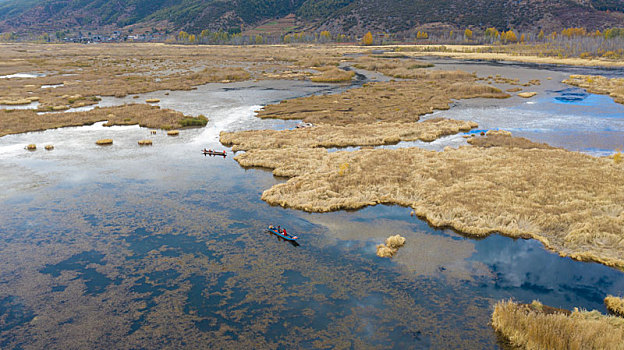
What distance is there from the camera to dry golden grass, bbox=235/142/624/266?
2067 cm

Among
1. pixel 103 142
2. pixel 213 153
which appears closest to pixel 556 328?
pixel 213 153

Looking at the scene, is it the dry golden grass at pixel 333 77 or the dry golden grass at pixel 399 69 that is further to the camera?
the dry golden grass at pixel 399 69

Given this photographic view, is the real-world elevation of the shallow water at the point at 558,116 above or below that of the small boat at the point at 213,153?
below

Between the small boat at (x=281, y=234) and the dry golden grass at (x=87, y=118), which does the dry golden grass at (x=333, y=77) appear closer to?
the dry golden grass at (x=87, y=118)

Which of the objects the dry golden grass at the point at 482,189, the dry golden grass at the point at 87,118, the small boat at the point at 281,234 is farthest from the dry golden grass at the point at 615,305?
the dry golden grass at the point at 87,118

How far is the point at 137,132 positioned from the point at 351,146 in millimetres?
24634

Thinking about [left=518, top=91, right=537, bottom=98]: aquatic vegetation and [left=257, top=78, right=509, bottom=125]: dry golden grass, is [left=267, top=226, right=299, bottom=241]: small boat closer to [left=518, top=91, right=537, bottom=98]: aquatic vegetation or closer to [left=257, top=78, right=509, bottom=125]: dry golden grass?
[left=257, top=78, right=509, bottom=125]: dry golden grass

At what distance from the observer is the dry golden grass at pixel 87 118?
152 feet

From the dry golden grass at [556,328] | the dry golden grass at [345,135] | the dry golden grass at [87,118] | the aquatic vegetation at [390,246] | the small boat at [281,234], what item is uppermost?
the dry golden grass at [87,118]

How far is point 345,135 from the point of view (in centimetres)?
4119

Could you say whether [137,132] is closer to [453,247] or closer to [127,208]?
[127,208]

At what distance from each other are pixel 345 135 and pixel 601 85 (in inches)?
2422

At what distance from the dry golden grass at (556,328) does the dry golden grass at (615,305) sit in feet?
3.71

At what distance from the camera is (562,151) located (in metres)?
33.5
